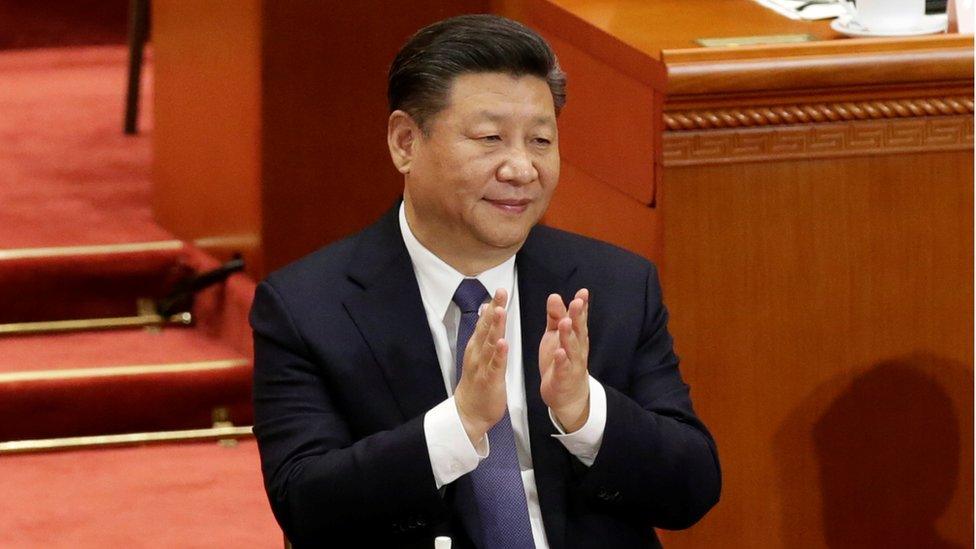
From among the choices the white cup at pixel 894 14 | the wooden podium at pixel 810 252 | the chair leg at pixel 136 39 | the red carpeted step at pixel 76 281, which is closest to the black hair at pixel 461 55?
the wooden podium at pixel 810 252

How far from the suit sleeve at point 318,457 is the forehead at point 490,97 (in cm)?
29

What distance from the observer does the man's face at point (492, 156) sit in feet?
6.51

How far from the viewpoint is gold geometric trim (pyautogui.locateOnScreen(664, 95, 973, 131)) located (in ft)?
8.68

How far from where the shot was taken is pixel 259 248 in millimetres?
4016

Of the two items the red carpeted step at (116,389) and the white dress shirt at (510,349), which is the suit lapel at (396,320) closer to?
the white dress shirt at (510,349)

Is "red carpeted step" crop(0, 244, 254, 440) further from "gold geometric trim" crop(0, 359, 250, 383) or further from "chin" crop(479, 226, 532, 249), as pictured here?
"chin" crop(479, 226, 532, 249)

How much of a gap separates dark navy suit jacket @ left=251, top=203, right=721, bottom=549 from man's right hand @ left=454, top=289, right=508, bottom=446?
0.06 metres

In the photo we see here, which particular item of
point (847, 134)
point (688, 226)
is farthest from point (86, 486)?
point (847, 134)

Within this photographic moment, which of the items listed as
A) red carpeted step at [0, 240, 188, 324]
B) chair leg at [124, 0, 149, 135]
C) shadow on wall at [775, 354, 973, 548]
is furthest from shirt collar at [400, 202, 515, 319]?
chair leg at [124, 0, 149, 135]

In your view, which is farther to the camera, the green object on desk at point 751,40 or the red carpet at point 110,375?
the red carpet at point 110,375

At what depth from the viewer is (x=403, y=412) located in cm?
202

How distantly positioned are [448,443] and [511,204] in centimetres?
26

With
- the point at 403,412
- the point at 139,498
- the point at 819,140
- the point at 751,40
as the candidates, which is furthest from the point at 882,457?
the point at 139,498

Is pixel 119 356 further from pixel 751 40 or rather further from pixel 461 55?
pixel 461 55
